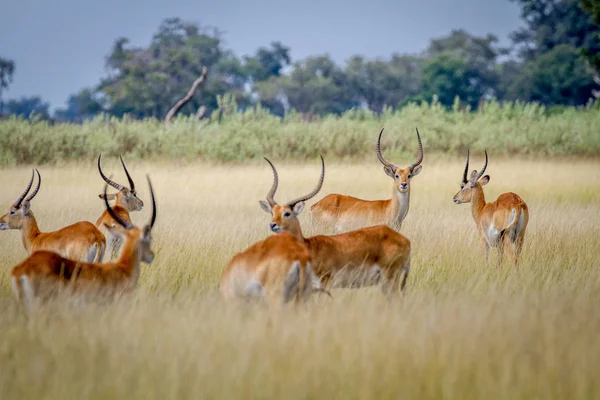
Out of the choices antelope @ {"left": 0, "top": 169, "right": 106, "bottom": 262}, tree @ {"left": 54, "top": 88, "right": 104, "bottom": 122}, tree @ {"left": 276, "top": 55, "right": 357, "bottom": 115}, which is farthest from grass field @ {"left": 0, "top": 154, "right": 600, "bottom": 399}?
tree @ {"left": 276, "top": 55, "right": 357, "bottom": 115}

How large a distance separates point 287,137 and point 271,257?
726 inches

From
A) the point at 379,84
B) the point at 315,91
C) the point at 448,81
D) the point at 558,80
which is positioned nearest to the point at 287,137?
the point at 558,80

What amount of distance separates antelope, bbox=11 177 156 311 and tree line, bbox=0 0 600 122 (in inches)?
1480

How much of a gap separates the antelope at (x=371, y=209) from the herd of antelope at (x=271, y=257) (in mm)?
984

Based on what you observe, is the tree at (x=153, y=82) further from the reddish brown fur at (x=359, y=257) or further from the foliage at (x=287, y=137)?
the reddish brown fur at (x=359, y=257)

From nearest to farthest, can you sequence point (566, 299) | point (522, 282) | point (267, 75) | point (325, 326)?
point (325, 326) → point (566, 299) → point (522, 282) → point (267, 75)

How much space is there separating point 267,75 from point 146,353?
61.5 metres

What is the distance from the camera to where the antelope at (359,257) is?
6.04 m

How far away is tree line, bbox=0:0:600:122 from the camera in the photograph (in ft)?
155

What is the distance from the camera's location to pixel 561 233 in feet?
32.4

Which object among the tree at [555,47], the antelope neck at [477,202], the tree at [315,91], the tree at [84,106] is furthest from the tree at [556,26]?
the antelope neck at [477,202]

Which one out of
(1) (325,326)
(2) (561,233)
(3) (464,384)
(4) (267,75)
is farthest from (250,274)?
(4) (267,75)

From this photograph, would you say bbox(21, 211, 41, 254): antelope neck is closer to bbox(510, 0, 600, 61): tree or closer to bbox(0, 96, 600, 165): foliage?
bbox(0, 96, 600, 165): foliage

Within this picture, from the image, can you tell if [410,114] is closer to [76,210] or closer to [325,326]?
[76,210]
